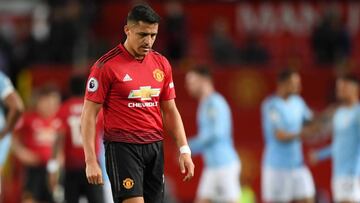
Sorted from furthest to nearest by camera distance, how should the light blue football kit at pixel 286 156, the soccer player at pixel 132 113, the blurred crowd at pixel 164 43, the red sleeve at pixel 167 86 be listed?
the blurred crowd at pixel 164 43
the light blue football kit at pixel 286 156
the red sleeve at pixel 167 86
the soccer player at pixel 132 113

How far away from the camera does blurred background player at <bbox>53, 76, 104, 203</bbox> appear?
13422 millimetres

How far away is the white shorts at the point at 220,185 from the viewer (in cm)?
1529

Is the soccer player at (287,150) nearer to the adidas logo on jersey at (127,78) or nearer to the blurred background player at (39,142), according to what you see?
the blurred background player at (39,142)

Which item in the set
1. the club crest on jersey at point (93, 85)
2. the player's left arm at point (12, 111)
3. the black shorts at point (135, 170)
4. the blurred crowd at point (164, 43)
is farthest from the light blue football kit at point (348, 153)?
the blurred crowd at point (164, 43)

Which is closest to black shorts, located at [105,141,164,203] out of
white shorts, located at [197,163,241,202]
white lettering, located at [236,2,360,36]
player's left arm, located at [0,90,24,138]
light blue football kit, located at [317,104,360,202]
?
player's left arm, located at [0,90,24,138]

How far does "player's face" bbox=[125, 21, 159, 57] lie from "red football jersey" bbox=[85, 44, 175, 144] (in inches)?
5.3

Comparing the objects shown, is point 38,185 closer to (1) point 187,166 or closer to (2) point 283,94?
(2) point 283,94

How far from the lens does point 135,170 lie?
31.2 ft

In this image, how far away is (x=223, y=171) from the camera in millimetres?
15398

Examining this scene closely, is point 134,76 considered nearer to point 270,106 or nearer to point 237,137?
point 270,106

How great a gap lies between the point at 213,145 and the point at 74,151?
265 centimetres

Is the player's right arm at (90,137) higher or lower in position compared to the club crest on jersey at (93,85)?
lower

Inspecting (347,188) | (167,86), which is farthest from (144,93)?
(347,188)

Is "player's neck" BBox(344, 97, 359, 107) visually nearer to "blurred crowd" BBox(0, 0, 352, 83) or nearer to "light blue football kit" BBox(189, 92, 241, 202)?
"light blue football kit" BBox(189, 92, 241, 202)
